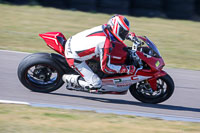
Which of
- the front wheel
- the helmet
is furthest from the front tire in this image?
the front wheel

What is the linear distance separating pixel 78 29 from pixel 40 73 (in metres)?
6.70

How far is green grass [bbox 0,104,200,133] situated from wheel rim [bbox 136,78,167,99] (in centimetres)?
91

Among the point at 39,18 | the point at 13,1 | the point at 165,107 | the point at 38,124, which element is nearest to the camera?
the point at 38,124

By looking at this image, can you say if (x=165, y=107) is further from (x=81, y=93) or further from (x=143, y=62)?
(x=81, y=93)

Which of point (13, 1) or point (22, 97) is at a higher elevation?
point (13, 1)

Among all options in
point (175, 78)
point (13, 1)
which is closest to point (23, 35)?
point (13, 1)

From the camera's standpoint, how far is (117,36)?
6070mm

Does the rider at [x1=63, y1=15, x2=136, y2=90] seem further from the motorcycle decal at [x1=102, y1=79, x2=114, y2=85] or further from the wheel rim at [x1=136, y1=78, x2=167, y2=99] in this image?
the wheel rim at [x1=136, y1=78, x2=167, y2=99]

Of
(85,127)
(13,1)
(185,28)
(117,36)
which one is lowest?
(85,127)

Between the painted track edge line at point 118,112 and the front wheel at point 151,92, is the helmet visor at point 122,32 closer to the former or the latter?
the front wheel at point 151,92

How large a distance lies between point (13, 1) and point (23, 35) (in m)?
4.02

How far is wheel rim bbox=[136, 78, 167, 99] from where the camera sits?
21.4 ft

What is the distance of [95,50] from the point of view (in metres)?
6.12

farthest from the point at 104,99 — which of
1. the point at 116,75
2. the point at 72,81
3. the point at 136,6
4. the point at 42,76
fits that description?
the point at 136,6
